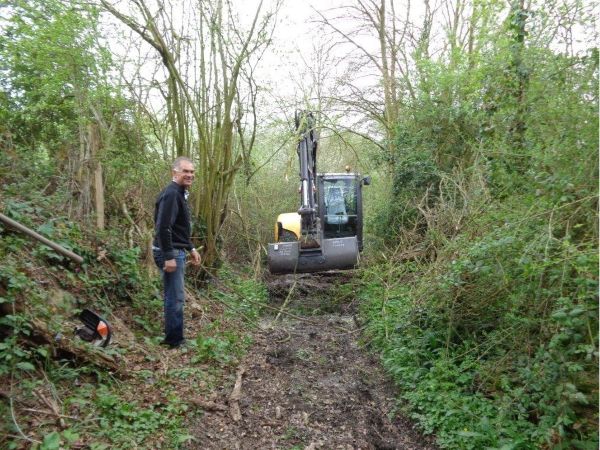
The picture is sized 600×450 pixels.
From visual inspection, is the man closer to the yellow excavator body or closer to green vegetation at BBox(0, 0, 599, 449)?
green vegetation at BBox(0, 0, 599, 449)

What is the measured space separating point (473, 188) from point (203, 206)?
4373mm

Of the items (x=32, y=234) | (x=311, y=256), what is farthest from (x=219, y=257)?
(x=32, y=234)

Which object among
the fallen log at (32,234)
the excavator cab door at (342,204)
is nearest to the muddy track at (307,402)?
the fallen log at (32,234)

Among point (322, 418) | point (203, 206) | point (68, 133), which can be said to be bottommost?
point (322, 418)

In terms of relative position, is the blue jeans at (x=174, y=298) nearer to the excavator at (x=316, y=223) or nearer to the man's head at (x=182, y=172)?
the man's head at (x=182, y=172)

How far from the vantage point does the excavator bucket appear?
8109mm

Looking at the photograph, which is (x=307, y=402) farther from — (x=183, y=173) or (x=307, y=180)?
(x=307, y=180)

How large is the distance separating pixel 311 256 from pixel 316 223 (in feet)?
2.69

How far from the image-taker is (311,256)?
8211 mm

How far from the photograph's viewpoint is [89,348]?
11.9 ft

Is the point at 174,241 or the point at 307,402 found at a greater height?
→ the point at 174,241

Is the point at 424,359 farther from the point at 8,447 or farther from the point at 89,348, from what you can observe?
the point at 8,447

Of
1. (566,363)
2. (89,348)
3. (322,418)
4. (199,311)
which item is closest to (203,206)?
(199,311)

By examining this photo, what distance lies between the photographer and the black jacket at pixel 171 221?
4414 mm
